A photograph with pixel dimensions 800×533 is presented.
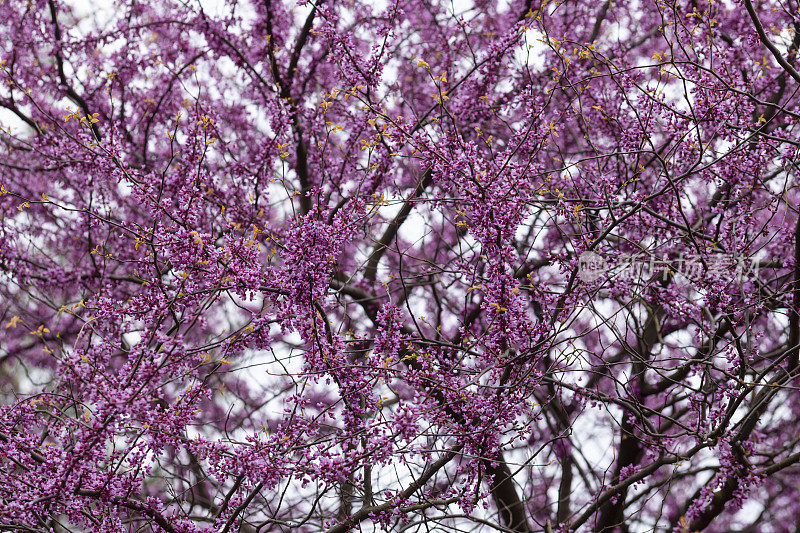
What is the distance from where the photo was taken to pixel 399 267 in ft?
20.2

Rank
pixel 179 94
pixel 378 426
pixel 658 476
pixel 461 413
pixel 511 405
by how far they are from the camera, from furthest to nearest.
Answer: pixel 658 476, pixel 179 94, pixel 461 413, pixel 511 405, pixel 378 426

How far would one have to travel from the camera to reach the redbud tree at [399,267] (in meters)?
4.45

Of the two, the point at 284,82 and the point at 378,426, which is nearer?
the point at 378,426

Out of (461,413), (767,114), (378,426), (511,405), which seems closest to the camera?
(378,426)

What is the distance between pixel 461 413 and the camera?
4848 millimetres

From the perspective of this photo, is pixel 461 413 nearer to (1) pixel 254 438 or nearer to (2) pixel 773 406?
(1) pixel 254 438

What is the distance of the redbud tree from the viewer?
445cm

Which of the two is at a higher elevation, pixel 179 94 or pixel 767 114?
pixel 179 94

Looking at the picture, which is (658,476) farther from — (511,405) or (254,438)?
(254,438)

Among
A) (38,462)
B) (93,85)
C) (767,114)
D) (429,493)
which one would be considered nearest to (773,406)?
(767,114)

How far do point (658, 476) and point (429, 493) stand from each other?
7904 millimetres

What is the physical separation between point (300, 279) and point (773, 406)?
25.2 feet

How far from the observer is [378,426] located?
13.6 ft

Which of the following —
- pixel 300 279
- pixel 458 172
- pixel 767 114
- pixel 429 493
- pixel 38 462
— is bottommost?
pixel 429 493
